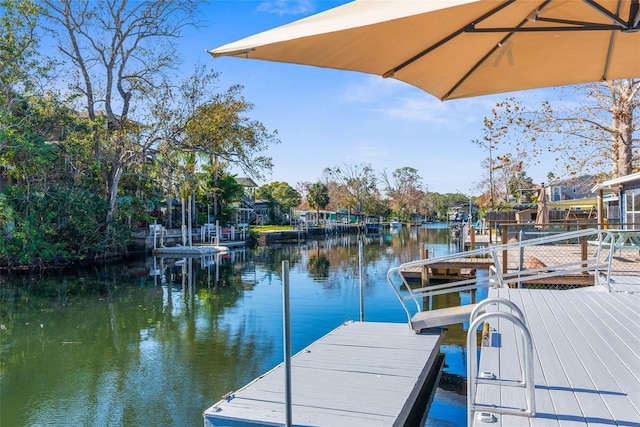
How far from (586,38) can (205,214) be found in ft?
118

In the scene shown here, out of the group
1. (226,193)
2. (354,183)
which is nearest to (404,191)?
(354,183)

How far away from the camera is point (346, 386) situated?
4.39 meters

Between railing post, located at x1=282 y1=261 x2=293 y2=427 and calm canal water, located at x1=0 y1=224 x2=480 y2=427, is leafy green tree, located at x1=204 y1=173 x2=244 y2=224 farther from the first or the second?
railing post, located at x1=282 y1=261 x2=293 y2=427

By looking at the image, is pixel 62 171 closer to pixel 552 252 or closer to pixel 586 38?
pixel 552 252

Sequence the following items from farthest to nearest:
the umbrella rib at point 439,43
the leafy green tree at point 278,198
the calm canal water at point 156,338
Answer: the leafy green tree at point 278,198 < the calm canal water at point 156,338 < the umbrella rib at point 439,43

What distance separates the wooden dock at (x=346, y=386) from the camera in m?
3.77

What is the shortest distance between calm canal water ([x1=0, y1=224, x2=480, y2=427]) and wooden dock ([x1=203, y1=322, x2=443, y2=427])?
0.75 m

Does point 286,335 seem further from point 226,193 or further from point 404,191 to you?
point 404,191

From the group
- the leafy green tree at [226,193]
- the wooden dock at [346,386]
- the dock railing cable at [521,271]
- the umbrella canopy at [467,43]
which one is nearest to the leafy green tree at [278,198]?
the leafy green tree at [226,193]

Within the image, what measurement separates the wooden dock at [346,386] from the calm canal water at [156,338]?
752 millimetres

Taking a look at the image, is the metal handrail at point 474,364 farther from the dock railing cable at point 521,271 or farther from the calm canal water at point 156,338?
the dock railing cable at point 521,271

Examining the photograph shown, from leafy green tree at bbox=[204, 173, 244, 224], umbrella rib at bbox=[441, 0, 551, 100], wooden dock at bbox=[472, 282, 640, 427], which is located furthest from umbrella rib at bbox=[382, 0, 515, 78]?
leafy green tree at bbox=[204, 173, 244, 224]

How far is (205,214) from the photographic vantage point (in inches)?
1476

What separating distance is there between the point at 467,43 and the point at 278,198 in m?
51.6
